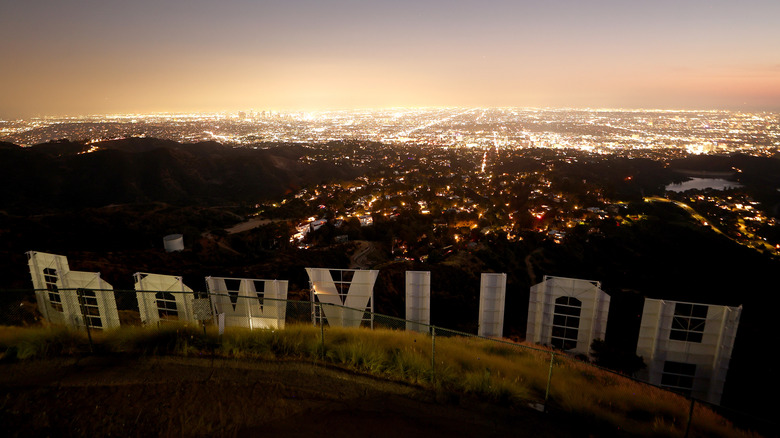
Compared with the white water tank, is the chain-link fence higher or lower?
higher

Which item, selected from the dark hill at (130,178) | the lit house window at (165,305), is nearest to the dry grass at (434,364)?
the lit house window at (165,305)

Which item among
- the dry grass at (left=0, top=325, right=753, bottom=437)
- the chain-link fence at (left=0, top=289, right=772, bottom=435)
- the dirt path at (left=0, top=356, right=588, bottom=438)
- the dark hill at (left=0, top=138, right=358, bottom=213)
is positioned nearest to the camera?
the dirt path at (left=0, top=356, right=588, bottom=438)

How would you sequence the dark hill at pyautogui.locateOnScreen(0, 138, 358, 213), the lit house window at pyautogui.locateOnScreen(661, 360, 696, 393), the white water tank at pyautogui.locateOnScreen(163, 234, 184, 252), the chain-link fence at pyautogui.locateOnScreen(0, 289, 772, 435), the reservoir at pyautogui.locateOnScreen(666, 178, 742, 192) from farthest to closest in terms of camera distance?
the reservoir at pyautogui.locateOnScreen(666, 178, 742, 192)
the dark hill at pyautogui.locateOnScreen(0, 138, 358, 213)
the white water tank at pyautogui.locateOnScreen(163, 234, 184, 252)
the lit house window at pyautogui.locateOnScreen(661, 360, 696, 393)
the chain-link fence at pyautogui.locateOnScreen(0, 289, 772, 435)

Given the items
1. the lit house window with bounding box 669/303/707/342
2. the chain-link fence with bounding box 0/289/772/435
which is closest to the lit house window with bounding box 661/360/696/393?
the lit house window with bounding box 669/303/707/342

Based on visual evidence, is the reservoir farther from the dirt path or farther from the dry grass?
the dirt path

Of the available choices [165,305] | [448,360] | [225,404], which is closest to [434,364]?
[448,360]
